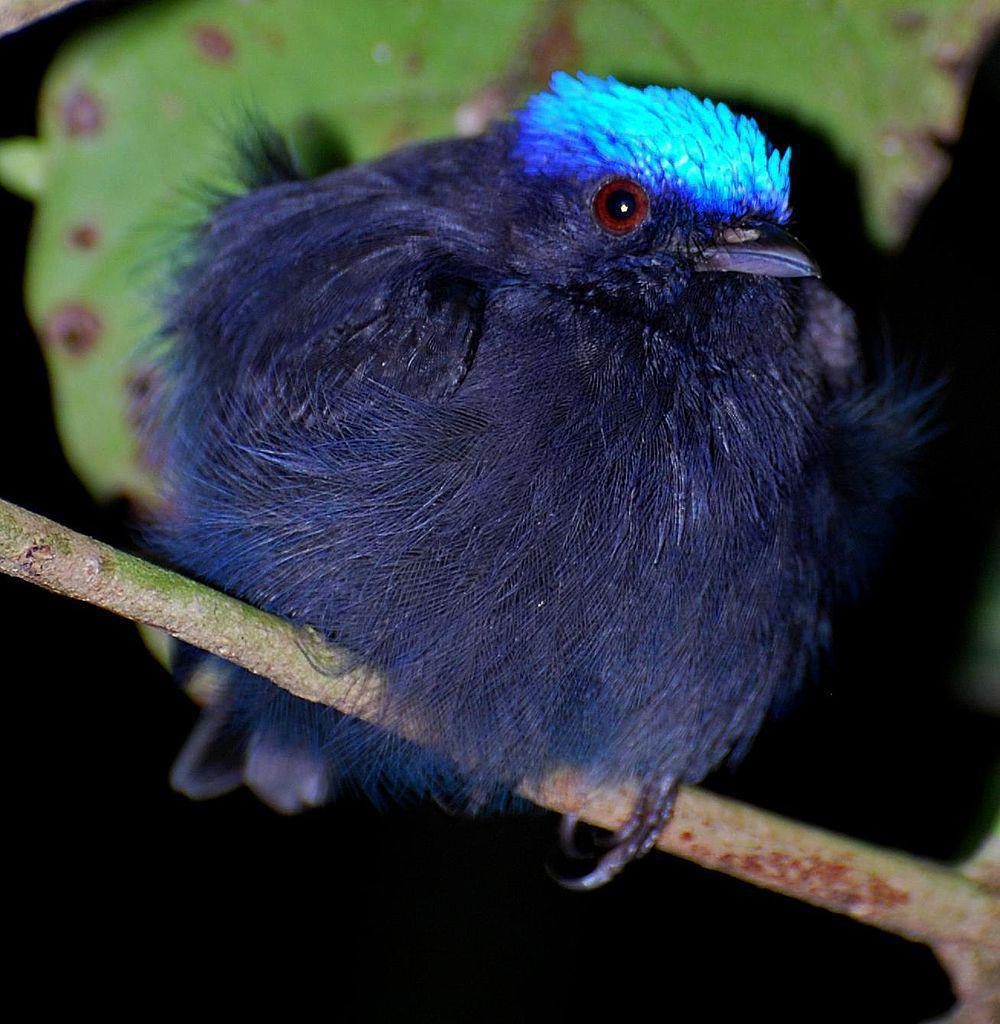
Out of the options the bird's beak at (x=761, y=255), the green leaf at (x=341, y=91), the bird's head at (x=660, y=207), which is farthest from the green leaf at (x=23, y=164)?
the bird's beak at (x=761, y=255)

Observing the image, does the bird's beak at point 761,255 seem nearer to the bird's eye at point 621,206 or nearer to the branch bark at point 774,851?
the bird's eye at point 621,206

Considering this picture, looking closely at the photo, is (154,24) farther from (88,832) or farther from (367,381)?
(88,832)

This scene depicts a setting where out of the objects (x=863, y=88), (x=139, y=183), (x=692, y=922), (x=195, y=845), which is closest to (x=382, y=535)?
(x=139, y=183)

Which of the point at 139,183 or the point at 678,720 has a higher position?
the point at 139,183

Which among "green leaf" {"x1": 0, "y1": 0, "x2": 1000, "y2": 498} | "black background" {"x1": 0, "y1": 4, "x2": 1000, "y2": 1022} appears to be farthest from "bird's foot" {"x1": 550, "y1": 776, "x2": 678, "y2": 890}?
"green leaf" {"x1": 0, "y1": 0, "x2": 1000, "y2": 498}

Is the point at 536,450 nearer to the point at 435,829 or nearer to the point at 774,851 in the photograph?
the point at 774,851

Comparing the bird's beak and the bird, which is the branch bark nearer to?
the bird
